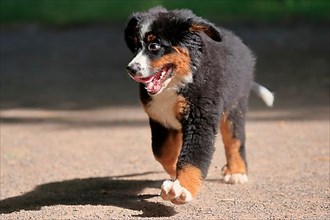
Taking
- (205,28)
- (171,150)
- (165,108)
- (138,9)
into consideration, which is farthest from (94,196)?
(138,9)

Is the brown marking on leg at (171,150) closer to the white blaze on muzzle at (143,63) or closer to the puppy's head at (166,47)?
the puppy's head at (166,47)

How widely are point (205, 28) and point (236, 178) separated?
5.50 ft

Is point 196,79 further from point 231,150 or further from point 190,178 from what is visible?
point 231,150

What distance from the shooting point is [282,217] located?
233 inches

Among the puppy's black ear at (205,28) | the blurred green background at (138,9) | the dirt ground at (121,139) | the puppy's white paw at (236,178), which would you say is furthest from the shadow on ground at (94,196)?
the blurred green background at (138,9)

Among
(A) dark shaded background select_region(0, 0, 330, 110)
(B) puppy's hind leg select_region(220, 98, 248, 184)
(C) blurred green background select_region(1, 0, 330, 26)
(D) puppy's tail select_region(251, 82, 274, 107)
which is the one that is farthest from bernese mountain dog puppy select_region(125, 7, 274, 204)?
(C) blurred green background select_region(1, 0, 330, 26)

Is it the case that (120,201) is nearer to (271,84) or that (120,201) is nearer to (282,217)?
(282,217)

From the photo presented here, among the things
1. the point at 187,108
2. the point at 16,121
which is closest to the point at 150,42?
the point at 187,108

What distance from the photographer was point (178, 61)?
6.34 metres

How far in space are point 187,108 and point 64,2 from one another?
14.6 meters

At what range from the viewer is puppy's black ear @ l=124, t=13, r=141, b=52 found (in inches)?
254

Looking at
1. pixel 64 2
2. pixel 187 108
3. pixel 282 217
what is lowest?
pixel 64 2

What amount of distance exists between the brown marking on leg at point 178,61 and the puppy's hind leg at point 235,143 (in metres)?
1.16

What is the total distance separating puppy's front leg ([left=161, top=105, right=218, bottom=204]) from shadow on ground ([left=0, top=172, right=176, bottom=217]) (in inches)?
10.3
